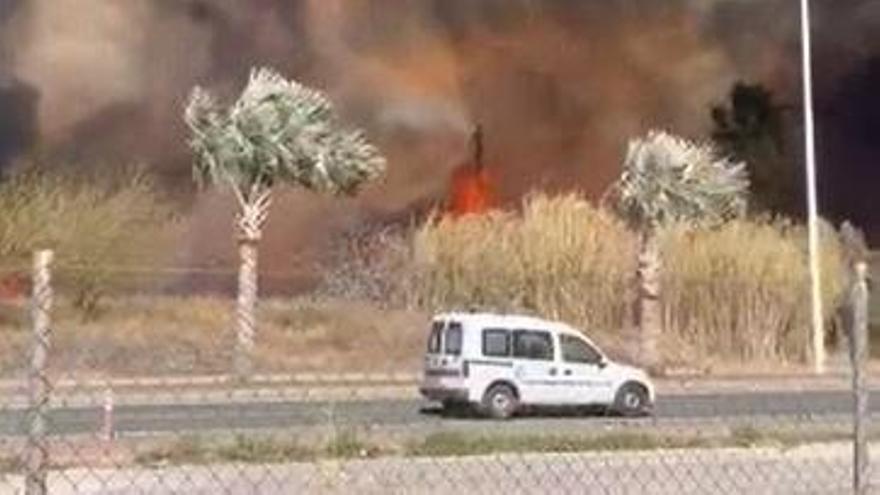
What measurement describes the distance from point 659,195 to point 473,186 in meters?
23.1

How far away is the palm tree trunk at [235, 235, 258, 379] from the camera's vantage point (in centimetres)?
5510

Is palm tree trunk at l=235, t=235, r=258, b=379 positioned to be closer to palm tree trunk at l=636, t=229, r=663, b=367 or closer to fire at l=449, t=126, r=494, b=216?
palm tree trunk at l=636, t=229, r=663, b=367

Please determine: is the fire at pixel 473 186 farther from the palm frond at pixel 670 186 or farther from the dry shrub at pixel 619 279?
the palm frond at pixel 670 186

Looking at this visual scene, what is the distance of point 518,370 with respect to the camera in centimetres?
4484

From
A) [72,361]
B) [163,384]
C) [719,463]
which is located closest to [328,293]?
[72,361]

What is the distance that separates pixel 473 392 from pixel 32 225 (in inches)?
996

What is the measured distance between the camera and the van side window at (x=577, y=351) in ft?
151

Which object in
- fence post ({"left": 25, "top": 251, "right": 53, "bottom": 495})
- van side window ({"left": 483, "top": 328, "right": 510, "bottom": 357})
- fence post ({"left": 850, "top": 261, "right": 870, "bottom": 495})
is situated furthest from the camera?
van side window ({"left": 483, "top": 328, "right": 510, "bottom": 357})

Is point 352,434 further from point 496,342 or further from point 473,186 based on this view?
point 473,186

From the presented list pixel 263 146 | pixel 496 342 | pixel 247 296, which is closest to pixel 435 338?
pixel 496 342

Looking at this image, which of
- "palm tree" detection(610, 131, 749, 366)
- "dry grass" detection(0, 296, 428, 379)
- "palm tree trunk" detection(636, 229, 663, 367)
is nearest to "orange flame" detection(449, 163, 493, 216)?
"palm tree" detection(610, 131, 749, 366)

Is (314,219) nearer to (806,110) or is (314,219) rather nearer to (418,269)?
(418,269)

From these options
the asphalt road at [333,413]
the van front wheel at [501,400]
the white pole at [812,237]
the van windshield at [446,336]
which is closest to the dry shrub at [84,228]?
the van windshield at [446,336]

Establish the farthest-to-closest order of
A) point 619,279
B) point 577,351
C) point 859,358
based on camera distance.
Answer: point 619,279
point 577,351
point 859,358
